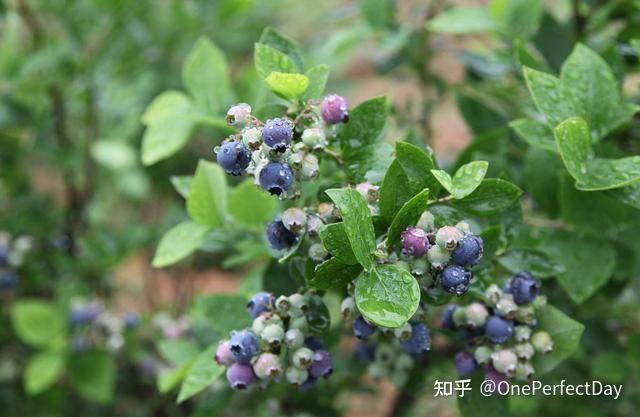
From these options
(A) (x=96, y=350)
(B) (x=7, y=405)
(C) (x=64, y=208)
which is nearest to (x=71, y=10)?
(C) (x=64, y=208)

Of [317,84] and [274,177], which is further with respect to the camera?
[317,84]

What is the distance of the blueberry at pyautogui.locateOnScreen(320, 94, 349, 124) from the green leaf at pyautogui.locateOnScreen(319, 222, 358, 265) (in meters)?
0.15

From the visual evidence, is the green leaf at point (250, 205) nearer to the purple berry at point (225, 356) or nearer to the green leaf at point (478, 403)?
the purple berry at point (225, 356)

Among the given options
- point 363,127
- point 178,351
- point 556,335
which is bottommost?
point 178,351

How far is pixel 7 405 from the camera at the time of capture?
2016 millimetres

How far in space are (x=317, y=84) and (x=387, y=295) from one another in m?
0.29

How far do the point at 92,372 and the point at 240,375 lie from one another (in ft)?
3.43

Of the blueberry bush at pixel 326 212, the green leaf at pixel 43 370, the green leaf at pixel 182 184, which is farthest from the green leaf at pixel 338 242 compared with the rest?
the green leaf at pixel 43 370

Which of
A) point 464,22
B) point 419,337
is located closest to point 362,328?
point 419,337

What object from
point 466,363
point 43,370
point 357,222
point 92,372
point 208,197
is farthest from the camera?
point 92,372

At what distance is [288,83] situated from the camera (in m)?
0.84

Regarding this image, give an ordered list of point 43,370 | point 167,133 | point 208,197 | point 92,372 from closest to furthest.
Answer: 1. point 208,197
2. point 167,133
3. point 43,370
4. point 92,372

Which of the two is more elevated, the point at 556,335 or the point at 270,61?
the point at 270,61

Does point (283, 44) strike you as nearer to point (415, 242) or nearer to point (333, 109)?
point (333, 109)
